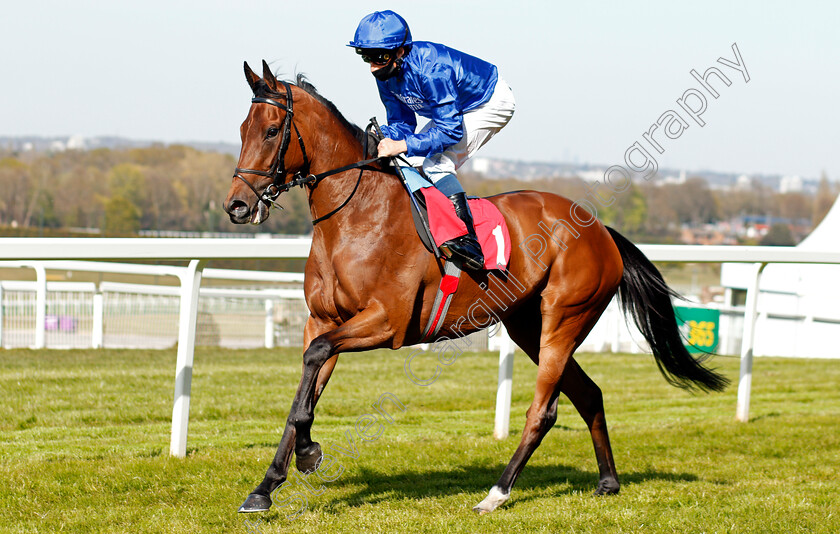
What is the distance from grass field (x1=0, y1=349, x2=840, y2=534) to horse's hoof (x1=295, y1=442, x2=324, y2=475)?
20 cm

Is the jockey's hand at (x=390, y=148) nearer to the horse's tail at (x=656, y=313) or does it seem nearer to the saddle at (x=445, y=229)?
the saddle at (x=445, y=229)

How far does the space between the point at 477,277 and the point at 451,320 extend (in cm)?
22

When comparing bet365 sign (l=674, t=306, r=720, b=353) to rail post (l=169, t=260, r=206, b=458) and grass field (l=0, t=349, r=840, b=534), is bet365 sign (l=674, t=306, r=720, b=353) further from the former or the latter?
rail post (l=169, t=260, r=206, b=458)

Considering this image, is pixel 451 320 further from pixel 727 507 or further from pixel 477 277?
pixel 727 507

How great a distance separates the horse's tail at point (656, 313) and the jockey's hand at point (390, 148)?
4.63 ft

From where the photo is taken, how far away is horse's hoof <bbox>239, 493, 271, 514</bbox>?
3.06 metres

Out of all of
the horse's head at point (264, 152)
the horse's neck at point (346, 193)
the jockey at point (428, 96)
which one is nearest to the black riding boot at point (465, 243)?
the jockey at point (428, 96)

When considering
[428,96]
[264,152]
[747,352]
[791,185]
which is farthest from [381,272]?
[791,185]

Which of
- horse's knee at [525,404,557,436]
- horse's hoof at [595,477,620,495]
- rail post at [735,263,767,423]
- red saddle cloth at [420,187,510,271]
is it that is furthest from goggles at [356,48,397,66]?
rail post at [735,263,767,423]

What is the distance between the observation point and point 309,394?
3.21 meters

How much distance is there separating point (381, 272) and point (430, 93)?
761 millimetres

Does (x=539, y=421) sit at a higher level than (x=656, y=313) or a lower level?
lower

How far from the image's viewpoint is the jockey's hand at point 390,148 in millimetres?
3457

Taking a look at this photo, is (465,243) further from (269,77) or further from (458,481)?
(458,481)
